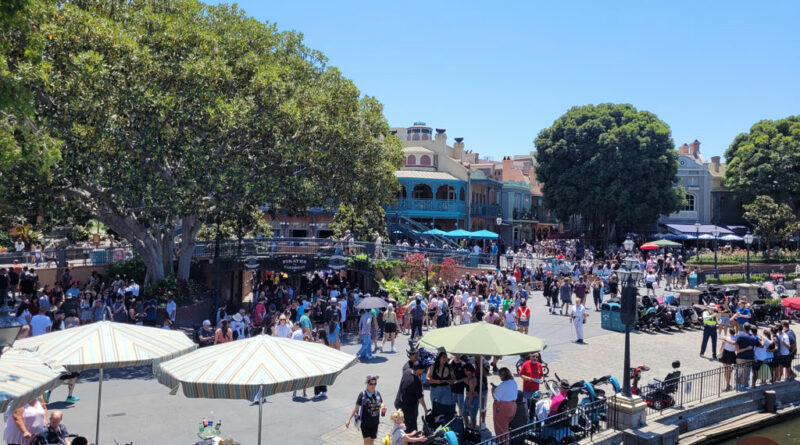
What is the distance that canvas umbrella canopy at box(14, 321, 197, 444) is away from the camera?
315 inches

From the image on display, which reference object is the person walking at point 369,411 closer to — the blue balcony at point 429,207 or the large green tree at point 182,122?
the large green tree at point 182,122

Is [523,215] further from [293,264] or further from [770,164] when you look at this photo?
[293,264]

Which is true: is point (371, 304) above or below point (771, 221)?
below

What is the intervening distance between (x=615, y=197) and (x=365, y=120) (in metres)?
28.2

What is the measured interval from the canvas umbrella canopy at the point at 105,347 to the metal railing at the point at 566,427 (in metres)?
4.89

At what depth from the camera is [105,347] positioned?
27.0 feet

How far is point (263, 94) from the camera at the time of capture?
68.9ft

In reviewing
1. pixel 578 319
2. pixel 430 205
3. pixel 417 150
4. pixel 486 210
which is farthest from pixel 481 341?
pixel 486 210

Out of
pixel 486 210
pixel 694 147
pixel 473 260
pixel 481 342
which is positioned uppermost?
pixel 694 147

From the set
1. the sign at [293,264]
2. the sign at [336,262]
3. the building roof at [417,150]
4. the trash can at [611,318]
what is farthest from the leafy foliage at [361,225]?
the building roof at [417,150]

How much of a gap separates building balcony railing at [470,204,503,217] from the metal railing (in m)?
39.8

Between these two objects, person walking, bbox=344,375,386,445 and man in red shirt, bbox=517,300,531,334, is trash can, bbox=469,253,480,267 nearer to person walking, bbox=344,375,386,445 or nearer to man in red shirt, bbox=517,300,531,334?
man in red shirt, bbox=517,300,531,334

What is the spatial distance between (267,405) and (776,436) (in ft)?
38.2

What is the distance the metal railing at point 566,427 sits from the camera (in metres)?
9.57
